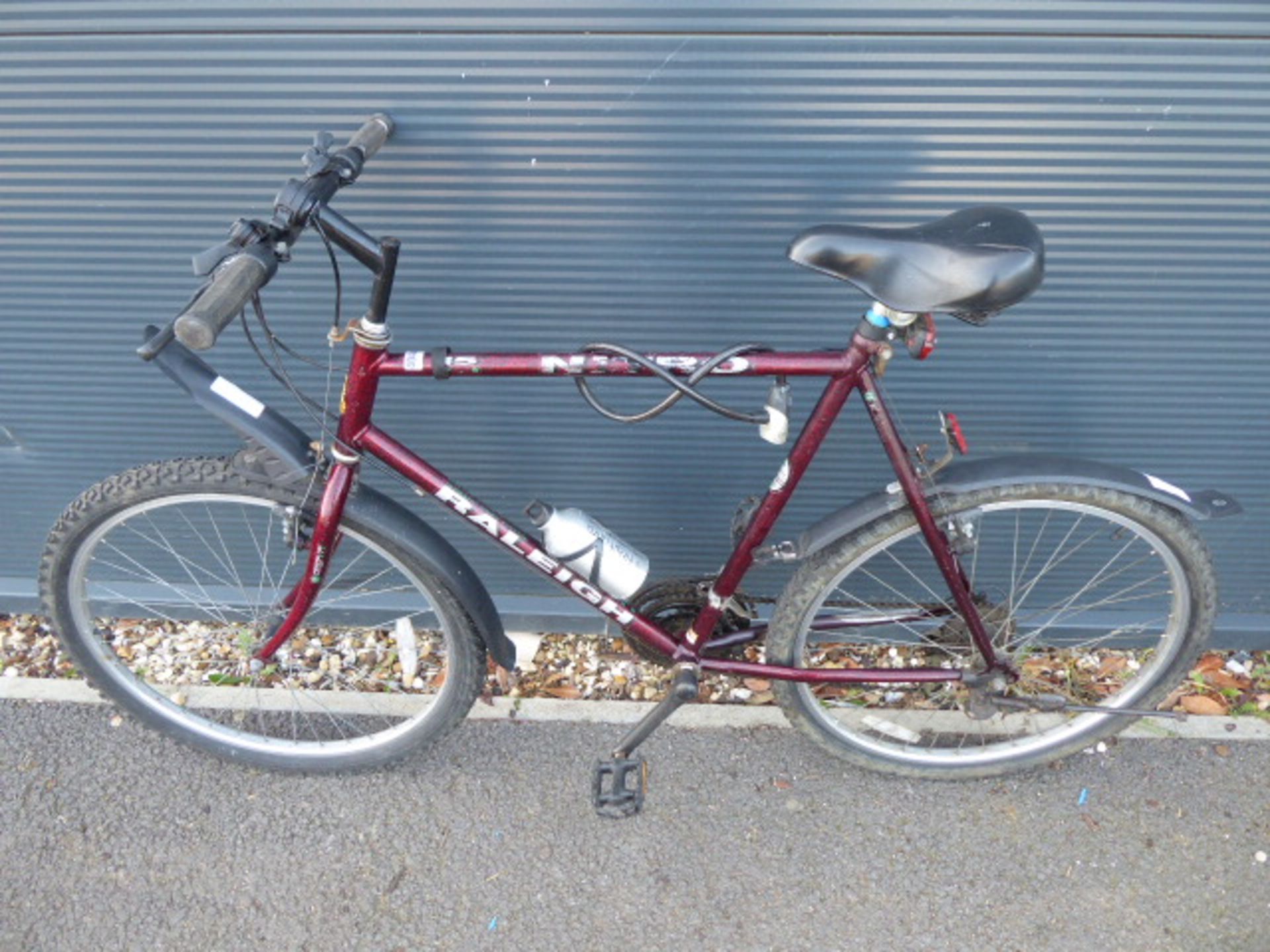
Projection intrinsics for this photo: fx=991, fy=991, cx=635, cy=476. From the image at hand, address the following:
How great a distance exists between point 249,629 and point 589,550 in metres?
1.38

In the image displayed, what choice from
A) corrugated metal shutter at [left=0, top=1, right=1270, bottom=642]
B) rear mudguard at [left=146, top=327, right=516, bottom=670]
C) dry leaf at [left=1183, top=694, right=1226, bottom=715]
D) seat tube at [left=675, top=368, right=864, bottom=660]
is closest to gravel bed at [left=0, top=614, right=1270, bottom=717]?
dry leaf at [left=1183, top=694, right=1226, bottom=715]

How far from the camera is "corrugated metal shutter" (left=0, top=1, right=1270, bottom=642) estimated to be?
2.08m

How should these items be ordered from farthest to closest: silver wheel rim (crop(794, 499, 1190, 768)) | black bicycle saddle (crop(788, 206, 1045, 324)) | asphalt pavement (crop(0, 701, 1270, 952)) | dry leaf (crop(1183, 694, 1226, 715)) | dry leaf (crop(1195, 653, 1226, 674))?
dry leaf (crop(1195, 653, 1226, 674))
dry leaf (crop(1183, 694, 1226, 715))
asphalt pavement (crop(0, 701, 1270, 952))
silver wheel rim (crop(794, 499, 1190, 768))
black bicycle saddle (crop(788, 206, 1045, 324))

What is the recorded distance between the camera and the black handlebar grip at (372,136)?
6.37 feet

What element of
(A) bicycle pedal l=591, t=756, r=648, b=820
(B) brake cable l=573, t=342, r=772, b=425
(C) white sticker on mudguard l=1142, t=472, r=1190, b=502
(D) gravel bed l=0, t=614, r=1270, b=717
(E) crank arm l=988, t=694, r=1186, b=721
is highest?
(B) brake cable l=573, t=342, r=772, b=425

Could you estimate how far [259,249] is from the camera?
1663 mm

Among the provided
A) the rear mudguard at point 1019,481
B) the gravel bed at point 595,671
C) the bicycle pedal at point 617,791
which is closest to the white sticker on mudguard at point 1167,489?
the rear mudguard at point 1019,481

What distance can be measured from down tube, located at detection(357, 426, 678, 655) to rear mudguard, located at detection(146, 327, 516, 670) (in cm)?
11

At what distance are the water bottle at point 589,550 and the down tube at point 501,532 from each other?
0.07 feet

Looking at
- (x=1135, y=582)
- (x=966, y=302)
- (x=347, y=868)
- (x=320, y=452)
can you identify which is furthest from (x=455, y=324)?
(x=1135, y=582)

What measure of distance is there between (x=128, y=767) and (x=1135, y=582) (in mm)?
2958

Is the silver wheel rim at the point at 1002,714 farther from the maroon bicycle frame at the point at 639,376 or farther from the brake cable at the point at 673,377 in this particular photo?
the brake cable at the point at 673,377

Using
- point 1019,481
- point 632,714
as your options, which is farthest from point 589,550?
point 1019,481

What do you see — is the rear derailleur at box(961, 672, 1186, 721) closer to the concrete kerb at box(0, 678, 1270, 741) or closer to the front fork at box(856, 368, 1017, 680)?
the front fork at box(856, 368, 1017, 680)
